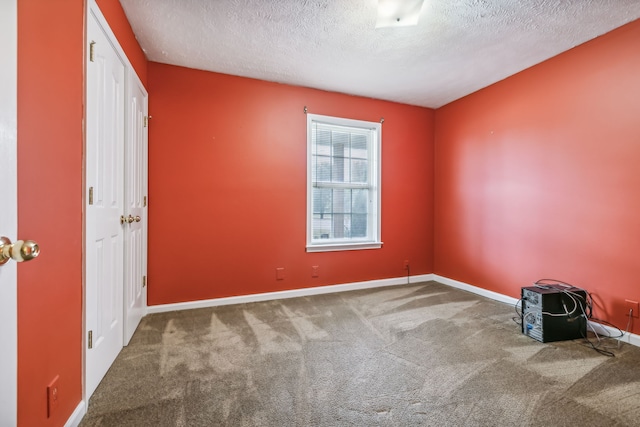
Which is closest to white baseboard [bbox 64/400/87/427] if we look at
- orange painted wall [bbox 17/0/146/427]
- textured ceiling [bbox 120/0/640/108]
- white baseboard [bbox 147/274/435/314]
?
orange painted wall [bbox 17/0/146/427]

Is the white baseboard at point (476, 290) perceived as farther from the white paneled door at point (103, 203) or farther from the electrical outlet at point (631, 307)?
the white paneled door at point (103, 203)

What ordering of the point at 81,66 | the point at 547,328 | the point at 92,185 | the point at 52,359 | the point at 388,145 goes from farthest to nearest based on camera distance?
the point at 388,145 < the point at 547,328 < the point at 92,185 < the point at 81,66 < the point at 52,359

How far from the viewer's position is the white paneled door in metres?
1.57

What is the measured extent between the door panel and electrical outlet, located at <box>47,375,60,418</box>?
1.00m

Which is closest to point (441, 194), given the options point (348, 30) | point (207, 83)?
point (348, 30)

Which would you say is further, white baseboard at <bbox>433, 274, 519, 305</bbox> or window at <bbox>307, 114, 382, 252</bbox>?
window at <bbox>307, 114, 382, 252</bbox>

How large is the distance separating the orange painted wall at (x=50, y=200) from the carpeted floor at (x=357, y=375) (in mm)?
444

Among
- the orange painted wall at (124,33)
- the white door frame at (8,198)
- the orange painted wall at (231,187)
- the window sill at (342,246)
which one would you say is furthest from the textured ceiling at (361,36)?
the window sill at (342,246)

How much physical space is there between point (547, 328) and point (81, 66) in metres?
3.49

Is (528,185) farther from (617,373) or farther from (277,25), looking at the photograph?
(277,25)

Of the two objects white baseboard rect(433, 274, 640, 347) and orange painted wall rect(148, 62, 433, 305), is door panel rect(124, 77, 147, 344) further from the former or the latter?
white baseboard rect(433, 274, 640, 347)

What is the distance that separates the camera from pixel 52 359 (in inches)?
48.9

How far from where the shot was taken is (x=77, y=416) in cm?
143

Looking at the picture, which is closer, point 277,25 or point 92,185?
point 92,185
